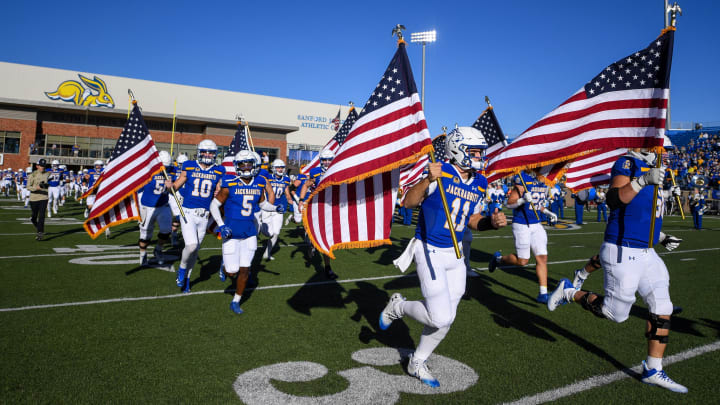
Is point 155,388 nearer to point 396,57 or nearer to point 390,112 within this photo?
point 390,112

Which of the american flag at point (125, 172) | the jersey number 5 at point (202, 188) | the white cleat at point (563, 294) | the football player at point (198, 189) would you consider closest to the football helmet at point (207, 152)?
the football player at point (198, 189)

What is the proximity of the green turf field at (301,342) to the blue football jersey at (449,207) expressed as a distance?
141 cm

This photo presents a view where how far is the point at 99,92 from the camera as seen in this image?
5669cm

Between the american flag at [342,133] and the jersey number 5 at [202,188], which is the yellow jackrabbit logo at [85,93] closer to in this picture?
the american flag at [342,133]

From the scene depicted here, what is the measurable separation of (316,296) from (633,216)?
487 centimetres

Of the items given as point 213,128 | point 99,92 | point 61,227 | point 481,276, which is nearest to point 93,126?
point 99,92

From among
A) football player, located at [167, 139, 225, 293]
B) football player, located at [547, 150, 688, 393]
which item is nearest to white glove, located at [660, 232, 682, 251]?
football player, located at [547, 150, 688, 393]

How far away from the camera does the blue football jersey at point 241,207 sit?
6.98 m

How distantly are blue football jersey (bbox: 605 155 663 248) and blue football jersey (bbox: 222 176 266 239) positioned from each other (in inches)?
193

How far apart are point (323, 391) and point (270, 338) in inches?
62.4

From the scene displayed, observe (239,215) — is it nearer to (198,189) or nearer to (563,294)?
(198,189)

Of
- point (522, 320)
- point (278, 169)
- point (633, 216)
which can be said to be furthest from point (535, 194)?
point (278, 169)

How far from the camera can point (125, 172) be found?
869 cm

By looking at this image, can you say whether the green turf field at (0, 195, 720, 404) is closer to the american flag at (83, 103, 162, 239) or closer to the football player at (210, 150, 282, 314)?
the football player at (210, 150, 282, 314)
